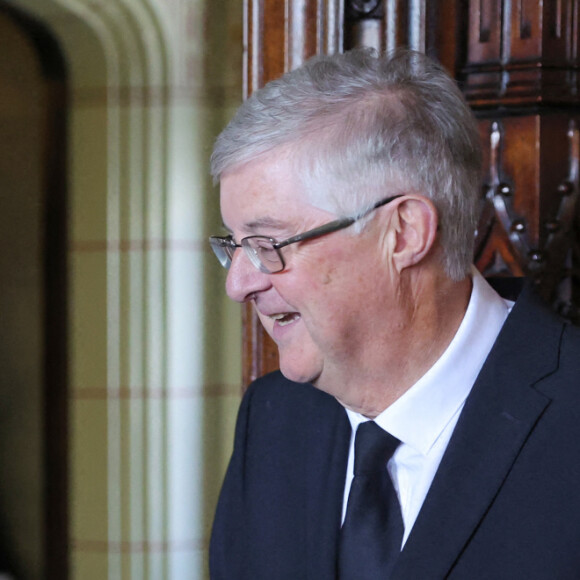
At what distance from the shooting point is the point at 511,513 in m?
1.27

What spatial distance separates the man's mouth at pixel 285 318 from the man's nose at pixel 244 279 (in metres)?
0.06

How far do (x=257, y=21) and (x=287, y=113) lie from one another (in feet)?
2.41

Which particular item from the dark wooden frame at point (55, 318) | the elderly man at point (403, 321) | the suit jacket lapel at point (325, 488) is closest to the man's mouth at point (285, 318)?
the elderly man at point (403, 321)

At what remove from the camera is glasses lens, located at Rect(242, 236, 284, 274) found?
4.44ft

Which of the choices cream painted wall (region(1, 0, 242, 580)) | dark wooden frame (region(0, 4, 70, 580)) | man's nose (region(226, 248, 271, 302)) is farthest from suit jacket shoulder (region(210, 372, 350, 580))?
dark wooden frame (region(0, 4, 70, 580))

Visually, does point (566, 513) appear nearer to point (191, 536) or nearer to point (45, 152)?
point (191, 536)

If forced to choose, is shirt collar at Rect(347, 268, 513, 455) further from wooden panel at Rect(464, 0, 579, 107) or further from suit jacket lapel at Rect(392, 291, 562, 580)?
wooden panel at Rect(464, 0, 579, 107)

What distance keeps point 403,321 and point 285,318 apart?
0.66ft

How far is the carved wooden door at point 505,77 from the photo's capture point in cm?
194

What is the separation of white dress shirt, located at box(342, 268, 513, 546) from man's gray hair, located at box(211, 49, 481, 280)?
0.11 m

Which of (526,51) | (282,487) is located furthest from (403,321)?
(526,51)

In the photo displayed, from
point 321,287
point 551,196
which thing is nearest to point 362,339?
point 321,287

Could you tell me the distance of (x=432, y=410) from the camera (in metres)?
1.40

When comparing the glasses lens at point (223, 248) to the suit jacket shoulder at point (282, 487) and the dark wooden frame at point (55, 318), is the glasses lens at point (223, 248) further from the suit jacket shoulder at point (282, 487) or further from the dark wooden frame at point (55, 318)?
the dark wooden frame at point (55, 318)
